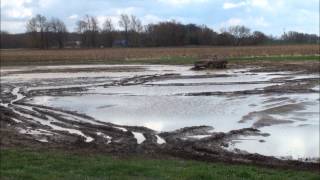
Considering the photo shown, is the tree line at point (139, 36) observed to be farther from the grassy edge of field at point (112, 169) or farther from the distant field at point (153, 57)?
the grassy edge of field at point (112, 169)

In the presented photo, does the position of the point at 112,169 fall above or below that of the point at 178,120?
above

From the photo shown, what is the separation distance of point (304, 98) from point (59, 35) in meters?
140

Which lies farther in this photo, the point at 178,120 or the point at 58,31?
the point at 58,31

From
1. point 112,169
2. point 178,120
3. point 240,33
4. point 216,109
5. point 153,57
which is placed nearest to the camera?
point 112,169

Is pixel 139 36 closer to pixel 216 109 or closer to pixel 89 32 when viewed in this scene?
pixel 89 32

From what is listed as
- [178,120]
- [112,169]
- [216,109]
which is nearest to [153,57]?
[216,109]

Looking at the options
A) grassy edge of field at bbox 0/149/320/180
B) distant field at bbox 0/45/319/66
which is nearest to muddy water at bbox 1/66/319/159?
grassy edge of field at bbox 0/149/320/180

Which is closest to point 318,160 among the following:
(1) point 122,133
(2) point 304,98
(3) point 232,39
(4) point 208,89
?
(1) point 122,133

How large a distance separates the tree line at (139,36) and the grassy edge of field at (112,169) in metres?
126

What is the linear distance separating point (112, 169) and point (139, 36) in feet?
493

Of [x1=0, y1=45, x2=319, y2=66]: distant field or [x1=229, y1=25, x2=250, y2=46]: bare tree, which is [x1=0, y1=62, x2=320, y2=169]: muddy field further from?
[x1=229, y1=25, x2=250, y2=46]: bare tree

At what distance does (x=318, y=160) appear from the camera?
43.3 ft

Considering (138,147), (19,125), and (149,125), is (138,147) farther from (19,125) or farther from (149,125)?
(19,125)

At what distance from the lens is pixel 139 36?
160000 mm
